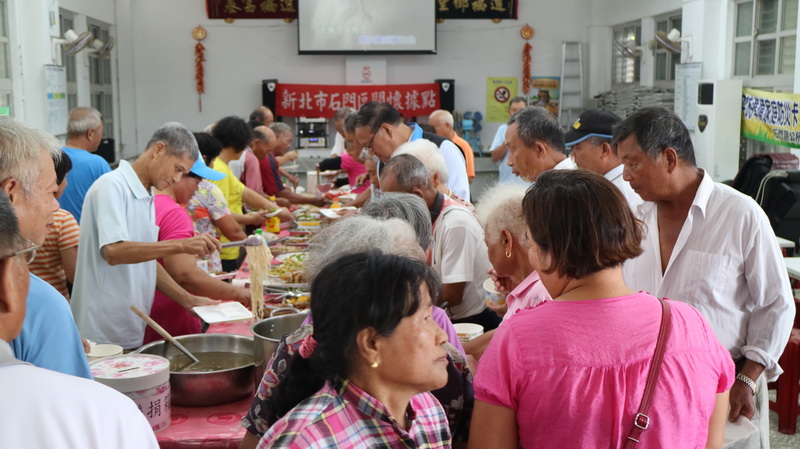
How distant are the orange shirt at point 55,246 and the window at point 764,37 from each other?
6539 mm

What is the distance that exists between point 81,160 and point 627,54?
822cm

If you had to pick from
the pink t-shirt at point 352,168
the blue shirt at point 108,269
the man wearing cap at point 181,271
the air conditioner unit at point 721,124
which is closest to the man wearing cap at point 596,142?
the man wearing cap at point 181,271

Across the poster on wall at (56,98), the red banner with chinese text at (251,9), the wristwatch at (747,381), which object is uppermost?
the red banner with chinese text at (251,9)

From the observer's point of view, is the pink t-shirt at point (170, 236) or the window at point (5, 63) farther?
the window at point (5, 63)

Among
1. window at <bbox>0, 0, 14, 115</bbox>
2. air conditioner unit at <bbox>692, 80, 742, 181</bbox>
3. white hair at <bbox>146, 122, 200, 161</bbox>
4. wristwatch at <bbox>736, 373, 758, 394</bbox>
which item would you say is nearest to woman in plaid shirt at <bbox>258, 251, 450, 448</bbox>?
wristwatch at <bbox>736, 373, 758, 394</bbox>

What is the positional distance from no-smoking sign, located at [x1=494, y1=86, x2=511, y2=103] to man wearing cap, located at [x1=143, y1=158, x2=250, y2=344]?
9267 millimetres

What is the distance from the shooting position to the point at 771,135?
7102 mm

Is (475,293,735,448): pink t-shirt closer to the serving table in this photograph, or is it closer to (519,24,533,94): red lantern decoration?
the serving table

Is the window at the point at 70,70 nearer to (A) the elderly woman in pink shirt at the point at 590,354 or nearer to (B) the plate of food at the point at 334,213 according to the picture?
(B) the plate of food at the point at 334,213

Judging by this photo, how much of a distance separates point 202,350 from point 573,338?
141 centimetres

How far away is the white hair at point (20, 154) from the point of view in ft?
5.95

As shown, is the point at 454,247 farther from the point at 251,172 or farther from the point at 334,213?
the point at 251,172

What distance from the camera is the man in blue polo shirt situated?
455cm

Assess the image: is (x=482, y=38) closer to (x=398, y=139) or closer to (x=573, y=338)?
(x=398, y=139)
